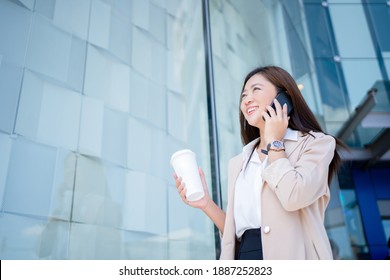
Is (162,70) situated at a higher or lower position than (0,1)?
higher

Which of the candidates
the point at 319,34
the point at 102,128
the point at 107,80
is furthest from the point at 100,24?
the point at 319,34

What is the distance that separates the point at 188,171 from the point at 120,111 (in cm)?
90

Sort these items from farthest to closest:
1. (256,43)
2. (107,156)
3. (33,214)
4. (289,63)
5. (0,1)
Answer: (289,63)
(256,43)
(107,156)
(0,1)
(33,214)

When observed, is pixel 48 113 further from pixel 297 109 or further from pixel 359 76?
pixel 359 76

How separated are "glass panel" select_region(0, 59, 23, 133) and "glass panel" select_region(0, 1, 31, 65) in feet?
0.16

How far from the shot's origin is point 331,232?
403 centimetres

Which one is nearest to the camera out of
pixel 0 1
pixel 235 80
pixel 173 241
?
pixel 0 1

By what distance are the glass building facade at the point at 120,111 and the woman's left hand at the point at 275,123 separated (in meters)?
0.95

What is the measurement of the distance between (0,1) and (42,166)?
812 millimetres

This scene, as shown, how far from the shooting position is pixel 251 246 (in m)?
Result: 1.37

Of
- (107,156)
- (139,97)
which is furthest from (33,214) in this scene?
(139,97)

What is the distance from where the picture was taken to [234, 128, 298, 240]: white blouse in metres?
1.43

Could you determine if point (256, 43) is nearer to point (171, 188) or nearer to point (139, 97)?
point (139, 97)

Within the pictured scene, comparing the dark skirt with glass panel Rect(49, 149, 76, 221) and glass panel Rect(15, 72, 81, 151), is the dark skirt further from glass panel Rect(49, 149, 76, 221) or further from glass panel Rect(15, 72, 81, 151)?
glass panel Rect(15, 72, 81, 151)
